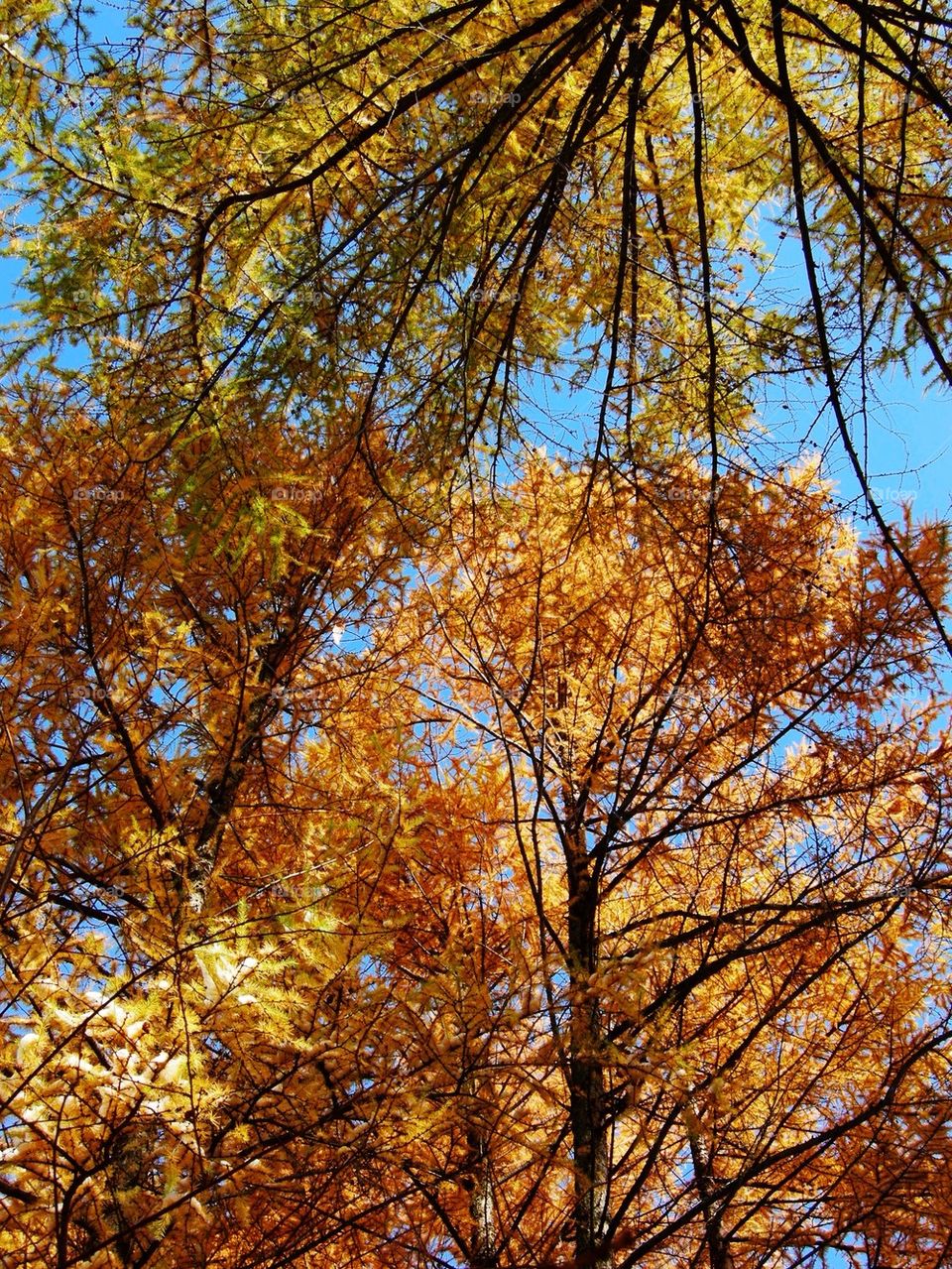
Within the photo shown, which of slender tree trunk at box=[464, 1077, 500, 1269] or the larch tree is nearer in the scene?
the larch tree

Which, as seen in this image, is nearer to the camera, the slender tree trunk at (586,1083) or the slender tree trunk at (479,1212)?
the slender tree trunk at (586,1083)

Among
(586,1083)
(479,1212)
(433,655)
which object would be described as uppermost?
(433,655)

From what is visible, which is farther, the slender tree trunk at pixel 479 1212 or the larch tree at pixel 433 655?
the slender tree trunk at pixel 479 1212

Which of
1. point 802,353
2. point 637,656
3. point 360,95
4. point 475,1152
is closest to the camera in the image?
point 360,95

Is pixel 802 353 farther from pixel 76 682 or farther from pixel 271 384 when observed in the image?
pixel 76 682

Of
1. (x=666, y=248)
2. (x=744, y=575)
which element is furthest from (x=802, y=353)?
(x=666, y=248)

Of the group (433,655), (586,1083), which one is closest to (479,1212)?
(586,1083)

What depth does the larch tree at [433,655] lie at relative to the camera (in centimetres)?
258

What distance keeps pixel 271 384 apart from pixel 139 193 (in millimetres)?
800

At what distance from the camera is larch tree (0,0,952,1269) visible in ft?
8.46

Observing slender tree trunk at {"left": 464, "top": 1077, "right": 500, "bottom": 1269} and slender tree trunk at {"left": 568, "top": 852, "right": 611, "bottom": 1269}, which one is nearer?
slender tree trunk at {"left": 568, "top": 852, "right": 611, "bottom": 1269}

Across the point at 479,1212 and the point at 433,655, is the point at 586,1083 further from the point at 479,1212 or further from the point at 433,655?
the point at 433,655

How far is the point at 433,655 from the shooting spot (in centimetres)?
521

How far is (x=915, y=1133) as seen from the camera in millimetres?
3488
